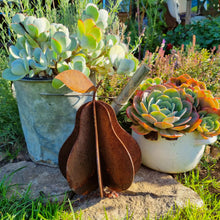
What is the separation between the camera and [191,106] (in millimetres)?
1316

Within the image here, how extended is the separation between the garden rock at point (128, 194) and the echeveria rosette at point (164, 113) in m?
0.31

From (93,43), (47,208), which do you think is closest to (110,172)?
(47,208)

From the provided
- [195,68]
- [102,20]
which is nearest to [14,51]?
[102,20]

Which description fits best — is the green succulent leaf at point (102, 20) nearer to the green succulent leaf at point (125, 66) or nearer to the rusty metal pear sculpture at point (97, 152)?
the green succulent leaf at point (125, 66)

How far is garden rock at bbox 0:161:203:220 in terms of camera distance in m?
1.23

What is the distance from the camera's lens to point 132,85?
1.23 m

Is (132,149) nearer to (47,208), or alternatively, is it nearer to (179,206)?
(179,206)

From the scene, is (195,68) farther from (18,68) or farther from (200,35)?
(200,35)

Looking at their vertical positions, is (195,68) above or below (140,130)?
above

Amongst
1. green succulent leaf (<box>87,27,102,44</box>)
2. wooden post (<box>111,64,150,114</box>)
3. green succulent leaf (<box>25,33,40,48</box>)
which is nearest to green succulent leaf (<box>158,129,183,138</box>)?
wooden post (<box>111,64,150,114</box>)

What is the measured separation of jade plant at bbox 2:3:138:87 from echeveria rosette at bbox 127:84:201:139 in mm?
216

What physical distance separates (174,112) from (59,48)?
0.66m

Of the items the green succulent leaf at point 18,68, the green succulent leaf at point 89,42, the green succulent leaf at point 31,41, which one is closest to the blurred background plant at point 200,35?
the green succulent leaf at point 89,42

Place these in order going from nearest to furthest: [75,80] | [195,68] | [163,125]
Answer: [75,80] → [163,125] → [195,68]
